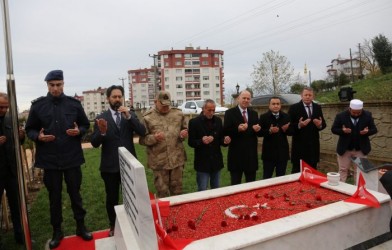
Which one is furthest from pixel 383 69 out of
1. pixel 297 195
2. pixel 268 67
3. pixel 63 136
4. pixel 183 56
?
pixel 183 56

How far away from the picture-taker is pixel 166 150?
409cm

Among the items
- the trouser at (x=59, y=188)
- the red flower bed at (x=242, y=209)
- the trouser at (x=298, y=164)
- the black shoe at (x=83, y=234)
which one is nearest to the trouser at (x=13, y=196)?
the trouser at (x=59, y=188)

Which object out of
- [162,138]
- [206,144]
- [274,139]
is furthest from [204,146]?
[274,139]

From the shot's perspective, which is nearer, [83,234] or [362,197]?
[362,197]

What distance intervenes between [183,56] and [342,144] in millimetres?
63607

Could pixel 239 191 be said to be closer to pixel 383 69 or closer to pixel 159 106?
pixel 159 106

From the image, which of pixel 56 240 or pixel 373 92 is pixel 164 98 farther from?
pixel 373 92

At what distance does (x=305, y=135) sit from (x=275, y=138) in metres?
0.56

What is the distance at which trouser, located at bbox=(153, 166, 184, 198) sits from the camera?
13.6ft

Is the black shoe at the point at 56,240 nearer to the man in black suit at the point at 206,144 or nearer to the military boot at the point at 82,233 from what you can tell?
the military boot at the point at 82,233

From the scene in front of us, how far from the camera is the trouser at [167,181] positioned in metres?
4.14

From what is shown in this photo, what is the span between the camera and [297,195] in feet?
12.0

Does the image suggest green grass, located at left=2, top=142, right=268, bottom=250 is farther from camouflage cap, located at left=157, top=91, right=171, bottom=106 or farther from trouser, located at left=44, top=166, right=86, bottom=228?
camouflage cap, located at left=157, top=91, right=171, bottom=106

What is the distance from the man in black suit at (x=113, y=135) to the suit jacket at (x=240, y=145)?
133 cm
